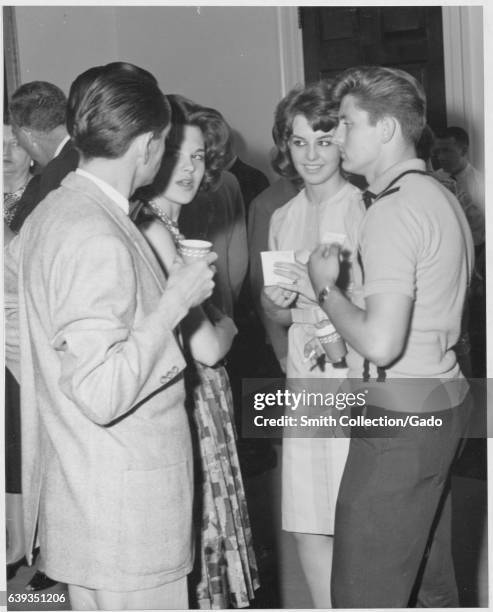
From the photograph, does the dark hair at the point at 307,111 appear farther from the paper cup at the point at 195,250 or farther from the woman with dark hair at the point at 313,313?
the paper cup at the point at 195,250

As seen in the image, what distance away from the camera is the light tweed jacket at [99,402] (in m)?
1.22

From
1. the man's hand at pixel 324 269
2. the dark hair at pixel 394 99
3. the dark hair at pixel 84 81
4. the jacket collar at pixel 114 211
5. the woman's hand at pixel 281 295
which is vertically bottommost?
the woman's hand at pixel 281 295

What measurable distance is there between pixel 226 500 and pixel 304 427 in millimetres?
271

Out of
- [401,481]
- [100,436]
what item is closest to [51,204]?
[100,436]

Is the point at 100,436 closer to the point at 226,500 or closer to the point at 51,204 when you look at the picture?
the point at 51,204

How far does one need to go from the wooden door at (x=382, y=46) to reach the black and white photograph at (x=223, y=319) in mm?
394

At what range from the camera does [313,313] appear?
6.38ft

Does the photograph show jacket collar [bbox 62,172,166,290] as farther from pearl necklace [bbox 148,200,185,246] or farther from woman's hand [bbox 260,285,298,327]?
woman's hand [bbox 260,285,298,327]

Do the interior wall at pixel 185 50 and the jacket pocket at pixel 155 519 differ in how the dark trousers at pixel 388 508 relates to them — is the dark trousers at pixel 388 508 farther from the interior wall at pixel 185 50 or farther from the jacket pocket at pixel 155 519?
the interior wall at pixel 185 50

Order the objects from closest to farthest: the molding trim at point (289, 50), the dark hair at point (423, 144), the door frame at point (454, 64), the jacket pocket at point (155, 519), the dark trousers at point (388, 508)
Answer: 1. the jacket pocket at point (155, 519)
2. the dark trousers at point (388, 508)
3. the dark hair at point (423, 144)
4. the door frame at point (454, 64)
5. the molding trim at point (289, 50)

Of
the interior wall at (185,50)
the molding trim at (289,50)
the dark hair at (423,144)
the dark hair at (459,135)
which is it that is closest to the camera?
the dark hair at (423,144)

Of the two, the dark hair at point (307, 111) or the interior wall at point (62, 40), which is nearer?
the interior wall at point (62, 40)

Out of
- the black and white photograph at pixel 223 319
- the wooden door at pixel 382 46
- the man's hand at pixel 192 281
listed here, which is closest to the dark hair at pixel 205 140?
the black and white photograph at pixel 223 319

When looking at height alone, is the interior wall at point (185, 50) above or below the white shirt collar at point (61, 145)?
above
